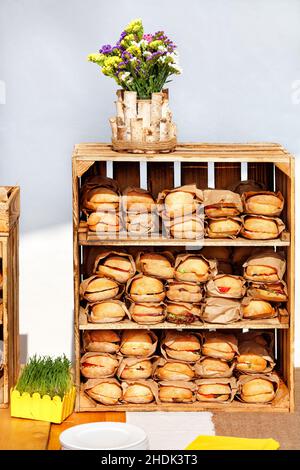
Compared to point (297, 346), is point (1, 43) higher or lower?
higher

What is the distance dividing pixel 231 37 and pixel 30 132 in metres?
1.32

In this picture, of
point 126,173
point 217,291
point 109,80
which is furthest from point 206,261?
point 109,80

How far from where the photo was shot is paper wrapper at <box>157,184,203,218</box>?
5.30 meters

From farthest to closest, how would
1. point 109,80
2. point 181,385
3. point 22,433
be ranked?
point 109,80, point 181,385, point 22,433

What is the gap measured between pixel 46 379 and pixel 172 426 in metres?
0.67

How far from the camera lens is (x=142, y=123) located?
521cm

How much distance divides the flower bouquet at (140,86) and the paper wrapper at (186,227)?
0.36m

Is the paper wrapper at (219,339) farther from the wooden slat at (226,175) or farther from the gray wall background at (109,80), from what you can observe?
the gray wall background at (109,80)

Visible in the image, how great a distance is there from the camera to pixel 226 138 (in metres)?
6.35

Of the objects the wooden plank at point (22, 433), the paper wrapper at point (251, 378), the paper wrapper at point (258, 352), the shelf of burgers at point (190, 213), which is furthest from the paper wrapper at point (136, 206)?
the wooden plank at point (22, 433)

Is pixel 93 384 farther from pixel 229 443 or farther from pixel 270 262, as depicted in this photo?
pixel 270 262
